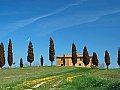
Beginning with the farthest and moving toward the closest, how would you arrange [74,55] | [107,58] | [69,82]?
[107,58], [74,55], [69,82]

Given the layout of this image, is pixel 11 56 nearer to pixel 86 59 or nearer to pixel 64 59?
pixel 86 59

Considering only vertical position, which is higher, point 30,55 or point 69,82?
point 30,55

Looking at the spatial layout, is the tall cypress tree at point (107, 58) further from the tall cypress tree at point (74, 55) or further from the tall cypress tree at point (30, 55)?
the tall cypress tree at point (30, 55)

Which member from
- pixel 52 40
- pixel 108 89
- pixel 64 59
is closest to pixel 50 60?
pixel 52 40

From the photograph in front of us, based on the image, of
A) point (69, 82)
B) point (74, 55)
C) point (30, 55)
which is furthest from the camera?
point (74, 55)

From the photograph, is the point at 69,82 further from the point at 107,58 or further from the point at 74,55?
the point at 107,58

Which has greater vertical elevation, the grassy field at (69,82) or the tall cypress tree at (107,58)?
the tall cypress tree at (107,58)

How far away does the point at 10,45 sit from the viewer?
119 metres

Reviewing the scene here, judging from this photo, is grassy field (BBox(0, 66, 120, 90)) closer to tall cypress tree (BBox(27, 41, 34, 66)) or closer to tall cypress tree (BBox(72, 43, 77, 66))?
tall cypress tree (BBox(27, 41, 34, 66))

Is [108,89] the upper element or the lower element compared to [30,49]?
lower

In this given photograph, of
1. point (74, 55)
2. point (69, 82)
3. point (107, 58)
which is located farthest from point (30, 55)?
point (69, 82)

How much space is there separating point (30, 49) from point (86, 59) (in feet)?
80.4

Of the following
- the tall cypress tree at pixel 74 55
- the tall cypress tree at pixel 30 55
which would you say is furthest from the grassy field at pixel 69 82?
the tall cypress tree at pixel 74 55

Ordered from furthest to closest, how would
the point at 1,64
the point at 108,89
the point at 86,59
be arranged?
1. the point at 86,59
2. the point at 1,64
3. the point at 108,89
